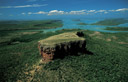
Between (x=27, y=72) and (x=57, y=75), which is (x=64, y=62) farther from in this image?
(x=27, y=72)

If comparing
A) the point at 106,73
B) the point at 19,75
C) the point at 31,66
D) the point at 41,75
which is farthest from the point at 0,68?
the point at 106,73

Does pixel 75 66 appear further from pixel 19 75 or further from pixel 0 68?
pixel 0 68

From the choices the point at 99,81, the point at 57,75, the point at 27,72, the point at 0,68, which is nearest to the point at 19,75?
the point at 27,72

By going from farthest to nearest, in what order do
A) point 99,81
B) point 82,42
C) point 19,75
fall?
point 82,42, point 19,75, point 99,81

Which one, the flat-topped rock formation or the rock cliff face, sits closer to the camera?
the flat-topped rock formation

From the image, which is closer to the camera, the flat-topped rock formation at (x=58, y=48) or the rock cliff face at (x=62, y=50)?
the flat-topped rock formation at (x=58, y=48)

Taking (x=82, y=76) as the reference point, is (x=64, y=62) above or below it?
above

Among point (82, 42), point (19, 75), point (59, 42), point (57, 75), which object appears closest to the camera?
point (57, 75)

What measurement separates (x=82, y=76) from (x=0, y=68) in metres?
22.1

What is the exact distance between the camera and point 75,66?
866 inches

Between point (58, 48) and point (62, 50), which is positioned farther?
point (62, 50)

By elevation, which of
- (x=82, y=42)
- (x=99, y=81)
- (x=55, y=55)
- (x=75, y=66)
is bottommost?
(x=99, y=81)

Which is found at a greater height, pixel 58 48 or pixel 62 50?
pixel 58 48

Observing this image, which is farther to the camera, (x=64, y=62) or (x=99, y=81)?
(x=64, y=62)
